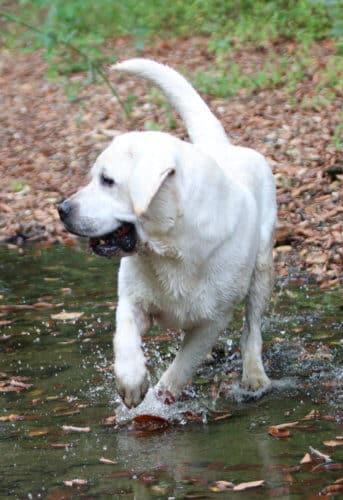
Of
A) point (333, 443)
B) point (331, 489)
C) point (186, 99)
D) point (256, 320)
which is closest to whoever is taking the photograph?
point (331, 489)

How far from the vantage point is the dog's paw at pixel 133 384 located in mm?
4375

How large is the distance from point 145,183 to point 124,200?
21 cm

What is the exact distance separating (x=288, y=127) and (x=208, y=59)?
377 cm

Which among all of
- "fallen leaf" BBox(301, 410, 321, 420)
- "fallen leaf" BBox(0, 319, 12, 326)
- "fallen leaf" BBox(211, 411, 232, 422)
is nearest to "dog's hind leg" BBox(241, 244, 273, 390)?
"fallen leaf" BBox(211, 411, 232, 422)

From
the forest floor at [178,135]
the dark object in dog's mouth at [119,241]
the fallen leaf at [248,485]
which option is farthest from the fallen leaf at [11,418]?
the forest floor at [178,135]

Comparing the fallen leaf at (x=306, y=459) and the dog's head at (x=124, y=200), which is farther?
the dog's head at (x=124, y=200)

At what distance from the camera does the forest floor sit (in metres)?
8.20

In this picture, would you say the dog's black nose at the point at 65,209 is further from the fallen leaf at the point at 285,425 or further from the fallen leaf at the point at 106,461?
the fallen leaf at the point at 285,425

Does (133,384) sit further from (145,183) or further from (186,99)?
(186,99)

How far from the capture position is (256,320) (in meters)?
5.41

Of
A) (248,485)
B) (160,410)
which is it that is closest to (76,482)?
(248,485)

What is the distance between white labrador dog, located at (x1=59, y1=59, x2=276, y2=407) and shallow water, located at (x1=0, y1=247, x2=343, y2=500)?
0.79 ft

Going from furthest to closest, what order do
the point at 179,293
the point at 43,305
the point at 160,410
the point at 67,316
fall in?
the point at 43,305 < the point at 67,316 < the point at 160,410 < the point at 179,293

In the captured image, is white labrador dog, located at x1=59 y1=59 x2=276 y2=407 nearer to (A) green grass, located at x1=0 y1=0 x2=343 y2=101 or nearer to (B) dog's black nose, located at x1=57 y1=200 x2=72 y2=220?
(B) dog's black nose, located at x1=57 y1=200 x2=72 y2=220
